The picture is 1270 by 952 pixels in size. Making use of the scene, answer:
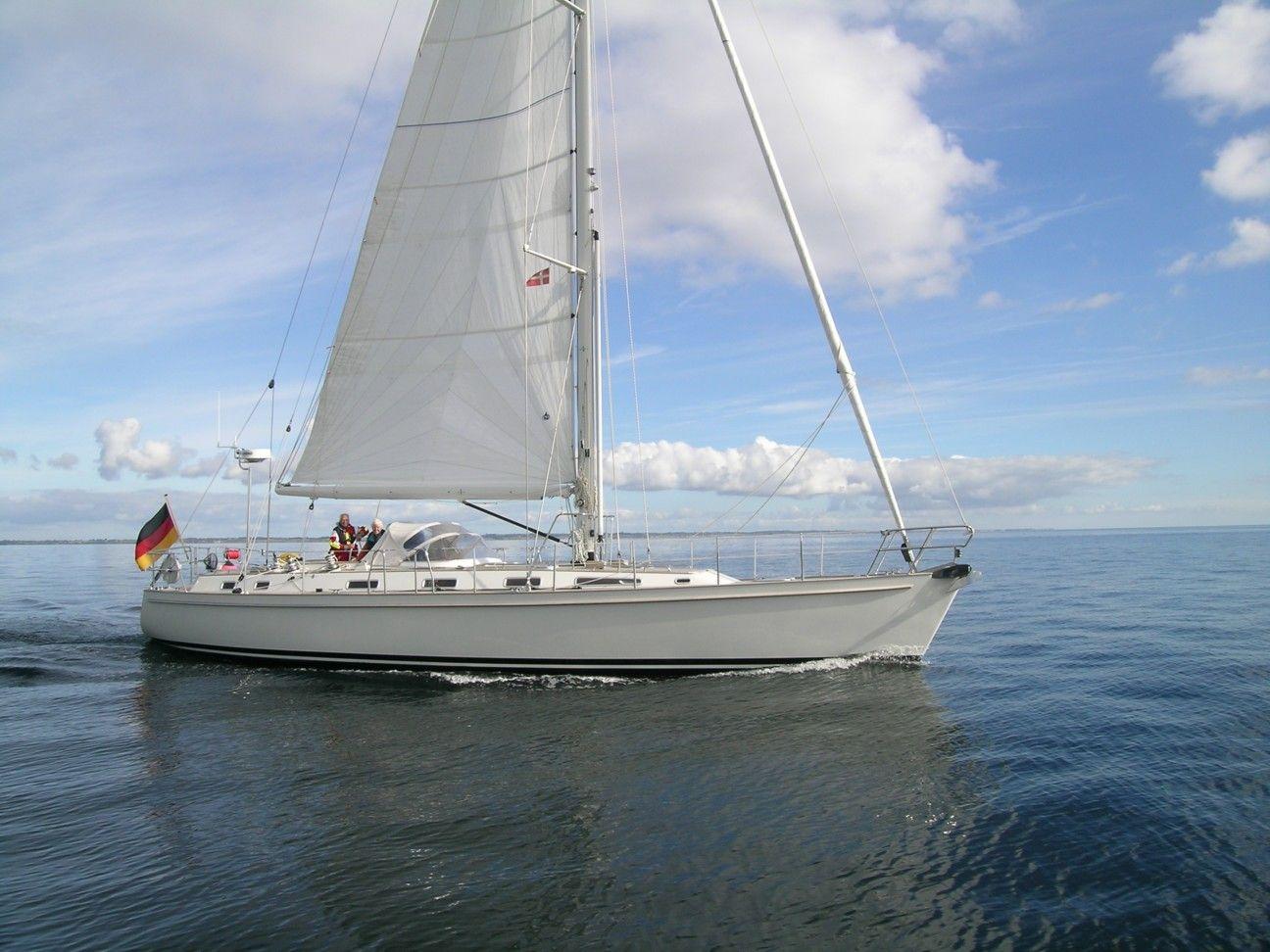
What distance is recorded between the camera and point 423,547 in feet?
52.4

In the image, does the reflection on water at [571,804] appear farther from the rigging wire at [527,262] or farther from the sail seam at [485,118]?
the sail seam at [485,118]

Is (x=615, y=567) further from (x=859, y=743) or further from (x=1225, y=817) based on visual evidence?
(x=1225, y=817)

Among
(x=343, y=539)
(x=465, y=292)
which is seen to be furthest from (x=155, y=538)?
(x=465, y=292)

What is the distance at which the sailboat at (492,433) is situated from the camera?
1379cm

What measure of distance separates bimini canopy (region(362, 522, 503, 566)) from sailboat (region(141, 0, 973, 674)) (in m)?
0.06

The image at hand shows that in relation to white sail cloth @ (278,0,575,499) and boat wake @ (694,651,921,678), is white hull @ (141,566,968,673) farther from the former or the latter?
white sail cloth @ (278,0,575,499)

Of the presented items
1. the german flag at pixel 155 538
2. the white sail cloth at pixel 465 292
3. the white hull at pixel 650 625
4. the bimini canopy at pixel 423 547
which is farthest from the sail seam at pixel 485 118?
the german flag at pixel 155 538

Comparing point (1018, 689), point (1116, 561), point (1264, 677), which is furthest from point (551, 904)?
point (1116, 561)

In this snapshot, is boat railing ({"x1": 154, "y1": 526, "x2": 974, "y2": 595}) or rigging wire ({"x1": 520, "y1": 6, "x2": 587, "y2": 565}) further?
rigging wire ({"x1": 520, "y1": 6, "x2": 587, "y2": 565})

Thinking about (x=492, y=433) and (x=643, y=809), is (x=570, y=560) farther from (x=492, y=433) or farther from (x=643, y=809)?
(x=643, y=809)

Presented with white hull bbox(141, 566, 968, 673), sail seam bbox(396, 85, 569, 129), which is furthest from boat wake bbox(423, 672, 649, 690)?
sail seam bbox(396, 85, 569, 129)

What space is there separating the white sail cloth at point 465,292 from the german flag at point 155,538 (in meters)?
4.30

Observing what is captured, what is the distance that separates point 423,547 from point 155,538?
8.21 m

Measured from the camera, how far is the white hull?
13508mm
